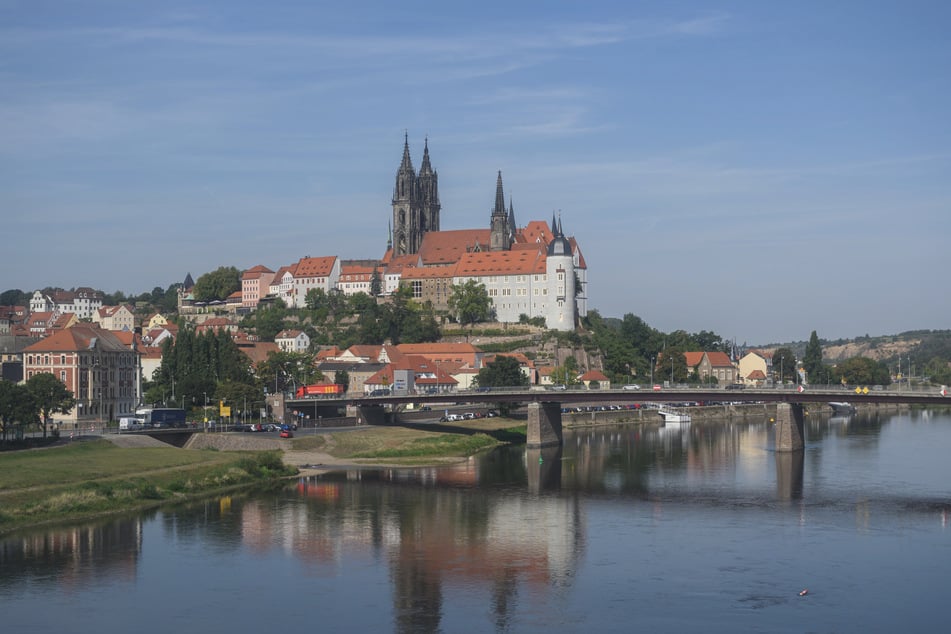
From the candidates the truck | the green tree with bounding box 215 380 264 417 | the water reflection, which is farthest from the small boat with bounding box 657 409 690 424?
the water reflection

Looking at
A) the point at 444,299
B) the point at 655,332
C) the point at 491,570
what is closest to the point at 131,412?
the point at 491,570

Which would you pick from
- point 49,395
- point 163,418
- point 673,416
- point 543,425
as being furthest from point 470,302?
point 49,395

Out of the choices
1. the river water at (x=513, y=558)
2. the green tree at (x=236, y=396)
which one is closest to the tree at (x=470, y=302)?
the green tree at (x=236, y=396)

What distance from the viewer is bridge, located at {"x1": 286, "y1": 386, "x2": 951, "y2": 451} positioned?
9288 centimetres

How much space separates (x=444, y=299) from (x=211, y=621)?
149795 millimetres

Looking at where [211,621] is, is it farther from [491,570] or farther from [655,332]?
[655,332]

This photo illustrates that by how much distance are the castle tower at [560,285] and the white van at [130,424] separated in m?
91.9

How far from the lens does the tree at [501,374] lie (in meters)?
143

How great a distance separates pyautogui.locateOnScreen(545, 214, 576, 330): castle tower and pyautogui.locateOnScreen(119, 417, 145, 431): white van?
91931 millimetres

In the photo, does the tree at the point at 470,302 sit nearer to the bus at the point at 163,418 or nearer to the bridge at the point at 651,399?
the bridge at the point at 651,399

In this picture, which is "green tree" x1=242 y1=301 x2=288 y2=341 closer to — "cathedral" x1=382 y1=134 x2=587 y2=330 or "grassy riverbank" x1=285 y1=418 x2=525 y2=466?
"cathedral" x1=382 y1=134 x2=587 y2=330

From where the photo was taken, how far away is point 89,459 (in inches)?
3093

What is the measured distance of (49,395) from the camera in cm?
9175

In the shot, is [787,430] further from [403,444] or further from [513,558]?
[513,558]
